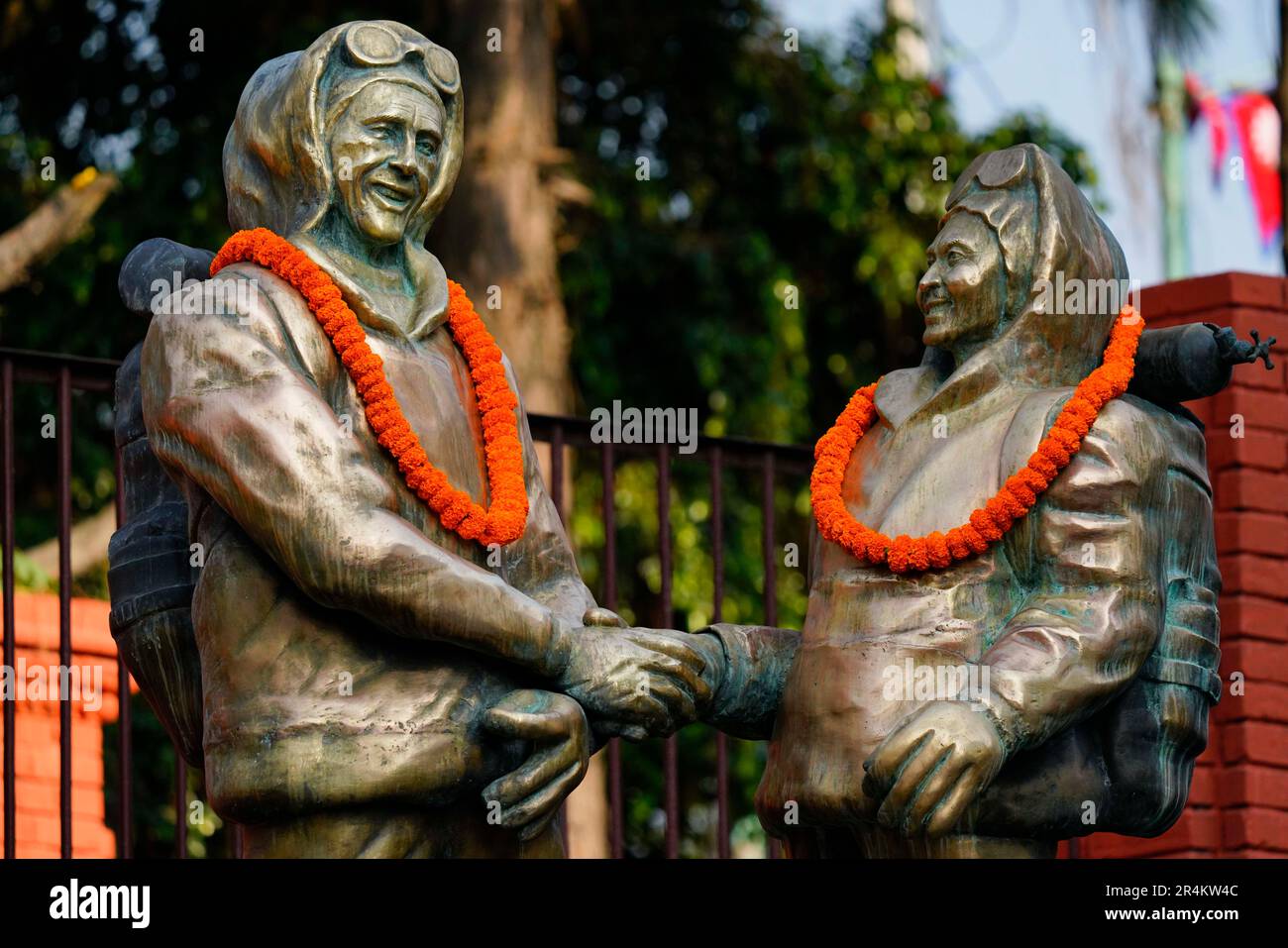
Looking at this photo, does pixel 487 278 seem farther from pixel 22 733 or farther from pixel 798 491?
pixel 22 733

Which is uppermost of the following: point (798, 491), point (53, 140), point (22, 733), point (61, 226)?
point (53, 140)

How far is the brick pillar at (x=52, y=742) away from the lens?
314 inches

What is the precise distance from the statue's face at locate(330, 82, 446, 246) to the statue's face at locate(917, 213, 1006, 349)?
1031 millimetres

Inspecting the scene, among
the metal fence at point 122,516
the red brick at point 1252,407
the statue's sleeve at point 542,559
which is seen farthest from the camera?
the red brick at point 1252,407

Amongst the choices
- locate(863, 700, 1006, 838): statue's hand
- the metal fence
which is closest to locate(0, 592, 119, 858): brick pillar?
the metal fence

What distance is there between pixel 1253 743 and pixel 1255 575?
44 centimetres

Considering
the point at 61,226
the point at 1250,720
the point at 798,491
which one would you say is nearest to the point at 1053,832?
the point at 1250,720

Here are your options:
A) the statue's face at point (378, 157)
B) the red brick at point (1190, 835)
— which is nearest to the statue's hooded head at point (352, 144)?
the statue's face at point (378, 157)

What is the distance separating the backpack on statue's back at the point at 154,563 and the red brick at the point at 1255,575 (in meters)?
3.10

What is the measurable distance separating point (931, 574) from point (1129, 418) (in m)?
0.47

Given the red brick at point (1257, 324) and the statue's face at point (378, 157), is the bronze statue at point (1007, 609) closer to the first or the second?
the statue's face at point (378, 157)

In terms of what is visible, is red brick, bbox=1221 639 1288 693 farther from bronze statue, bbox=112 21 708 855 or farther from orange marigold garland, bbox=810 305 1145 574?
bronze statue, bbox=112 21 708 855

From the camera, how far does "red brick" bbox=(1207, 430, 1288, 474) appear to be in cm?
755
